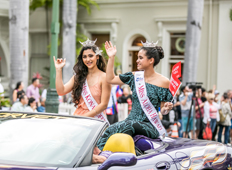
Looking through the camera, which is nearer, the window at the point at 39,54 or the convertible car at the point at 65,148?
the convertible car at the point at 65,148

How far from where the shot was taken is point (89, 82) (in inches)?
195

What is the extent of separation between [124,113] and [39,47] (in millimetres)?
10459

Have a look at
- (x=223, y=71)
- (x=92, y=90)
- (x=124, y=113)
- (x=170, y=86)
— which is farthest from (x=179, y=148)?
(x=223, y=71)

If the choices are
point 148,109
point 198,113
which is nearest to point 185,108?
point 198,113

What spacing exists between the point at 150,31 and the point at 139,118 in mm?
14848

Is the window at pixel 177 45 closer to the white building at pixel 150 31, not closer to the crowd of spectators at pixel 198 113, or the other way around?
the white building at pixel 150 31

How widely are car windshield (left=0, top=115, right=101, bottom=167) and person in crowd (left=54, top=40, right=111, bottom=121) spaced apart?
4.39 feet

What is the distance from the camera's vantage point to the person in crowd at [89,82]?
478cm

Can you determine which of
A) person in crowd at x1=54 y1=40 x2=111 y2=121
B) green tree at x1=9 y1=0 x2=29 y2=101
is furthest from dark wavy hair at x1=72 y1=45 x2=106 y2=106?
green tree at x1=9 y1=0 x2=29 y2=101

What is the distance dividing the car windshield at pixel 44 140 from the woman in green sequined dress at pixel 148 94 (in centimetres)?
81

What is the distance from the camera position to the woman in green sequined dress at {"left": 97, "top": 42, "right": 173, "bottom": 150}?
4.18 metres

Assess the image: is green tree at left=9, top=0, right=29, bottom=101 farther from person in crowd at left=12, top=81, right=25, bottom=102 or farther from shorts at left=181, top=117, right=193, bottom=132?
shorts at left=181, top=117, right=193, bottom=132

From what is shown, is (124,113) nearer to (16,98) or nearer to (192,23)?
(16,98)

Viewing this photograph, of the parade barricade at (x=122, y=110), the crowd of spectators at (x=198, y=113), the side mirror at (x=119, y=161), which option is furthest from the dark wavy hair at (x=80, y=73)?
the parade barricade at (x=122, y=110)
